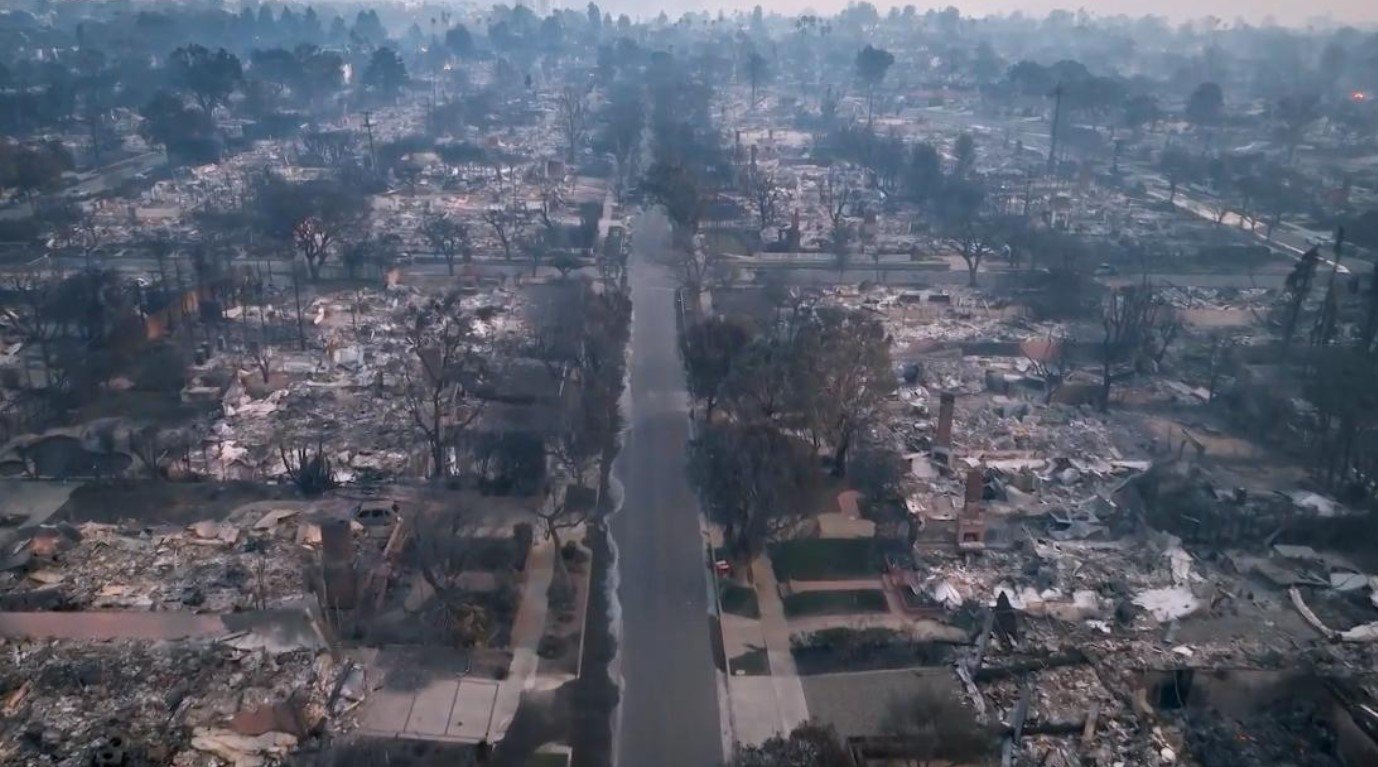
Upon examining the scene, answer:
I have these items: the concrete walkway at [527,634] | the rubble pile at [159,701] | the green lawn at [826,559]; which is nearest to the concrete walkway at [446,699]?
the concrete walkway at [527,634]

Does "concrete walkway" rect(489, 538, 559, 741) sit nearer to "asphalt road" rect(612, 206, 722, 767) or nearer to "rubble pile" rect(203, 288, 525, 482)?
"asphalt road" rect(612, 206, 722, 767)

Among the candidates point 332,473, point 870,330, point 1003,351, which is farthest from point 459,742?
point 1003,351

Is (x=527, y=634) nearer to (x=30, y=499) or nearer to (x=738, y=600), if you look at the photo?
(x=738, y=600)

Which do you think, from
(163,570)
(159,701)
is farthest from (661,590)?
(163,570)

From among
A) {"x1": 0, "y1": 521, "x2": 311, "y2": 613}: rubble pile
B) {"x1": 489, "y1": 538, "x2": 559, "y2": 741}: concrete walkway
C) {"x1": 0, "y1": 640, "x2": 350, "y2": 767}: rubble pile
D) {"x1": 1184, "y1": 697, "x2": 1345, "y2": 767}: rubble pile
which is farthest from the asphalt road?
{"x1": 1184, "y1": 697, "x2": 1345, "y2": 767}: rubble pile

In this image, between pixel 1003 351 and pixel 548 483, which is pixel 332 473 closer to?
pixel 548 483
